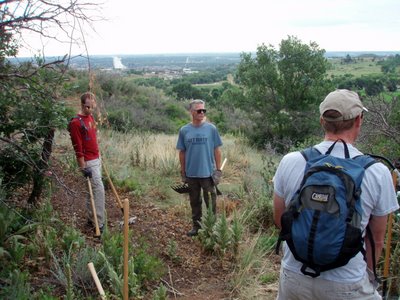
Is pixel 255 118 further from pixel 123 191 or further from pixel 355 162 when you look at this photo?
pixel 355 162

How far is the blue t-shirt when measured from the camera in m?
5.59

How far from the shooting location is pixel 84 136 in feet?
17.6

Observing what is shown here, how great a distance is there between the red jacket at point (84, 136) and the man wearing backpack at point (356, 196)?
3507 mm

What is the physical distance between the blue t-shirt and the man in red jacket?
3.83 ft

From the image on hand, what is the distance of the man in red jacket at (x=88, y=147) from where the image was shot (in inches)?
207

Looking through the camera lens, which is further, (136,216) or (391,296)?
(136,216)

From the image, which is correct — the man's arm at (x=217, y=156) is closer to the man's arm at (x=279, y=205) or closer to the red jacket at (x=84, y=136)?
the red jacket at (x=84, y=136)

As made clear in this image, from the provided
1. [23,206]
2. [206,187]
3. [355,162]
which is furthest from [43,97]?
[355,162]

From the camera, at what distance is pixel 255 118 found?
18.4 meters

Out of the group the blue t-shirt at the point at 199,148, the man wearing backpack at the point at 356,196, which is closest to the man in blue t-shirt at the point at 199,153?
the blue t-shirt at the point at 199,148

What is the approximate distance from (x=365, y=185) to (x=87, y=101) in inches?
158

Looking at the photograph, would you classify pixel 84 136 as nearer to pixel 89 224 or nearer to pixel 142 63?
pixel 89 224

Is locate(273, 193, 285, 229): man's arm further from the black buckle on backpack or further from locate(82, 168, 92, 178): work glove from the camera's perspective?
locate(82, 168, 92, 178): work glove

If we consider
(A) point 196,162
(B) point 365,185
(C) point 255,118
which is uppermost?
(B) point 365,185
